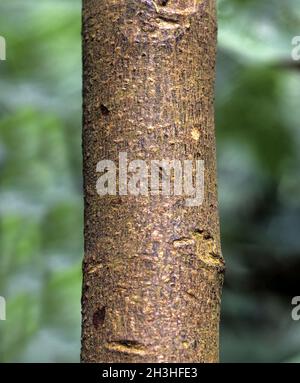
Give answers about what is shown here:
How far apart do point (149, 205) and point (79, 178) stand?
1.19 meters

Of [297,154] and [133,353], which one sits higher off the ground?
[297,154]

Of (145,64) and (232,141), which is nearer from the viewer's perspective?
(145,64)

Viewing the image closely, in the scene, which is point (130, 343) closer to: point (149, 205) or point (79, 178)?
point (149, 205)

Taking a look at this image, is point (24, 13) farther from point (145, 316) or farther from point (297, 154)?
point (145, 316)

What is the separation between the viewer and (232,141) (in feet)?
6.40

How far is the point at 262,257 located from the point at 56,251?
0.64 meters

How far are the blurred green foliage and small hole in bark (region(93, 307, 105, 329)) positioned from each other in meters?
1.04

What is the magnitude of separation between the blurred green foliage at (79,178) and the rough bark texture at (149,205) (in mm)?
931

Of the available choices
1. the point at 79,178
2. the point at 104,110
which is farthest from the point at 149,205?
the point at 79,178

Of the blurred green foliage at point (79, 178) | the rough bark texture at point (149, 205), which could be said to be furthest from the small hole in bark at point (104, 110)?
the blurred green foliage at point (79, 178)

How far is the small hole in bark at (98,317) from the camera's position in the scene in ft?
1.97

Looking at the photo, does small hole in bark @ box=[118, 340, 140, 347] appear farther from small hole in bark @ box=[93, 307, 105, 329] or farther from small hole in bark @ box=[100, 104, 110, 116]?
small hole in bark @ box=[100, 104, 110, 116]

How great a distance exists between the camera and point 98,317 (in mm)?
602

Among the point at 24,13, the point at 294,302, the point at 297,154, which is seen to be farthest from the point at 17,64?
the point at 294,302
